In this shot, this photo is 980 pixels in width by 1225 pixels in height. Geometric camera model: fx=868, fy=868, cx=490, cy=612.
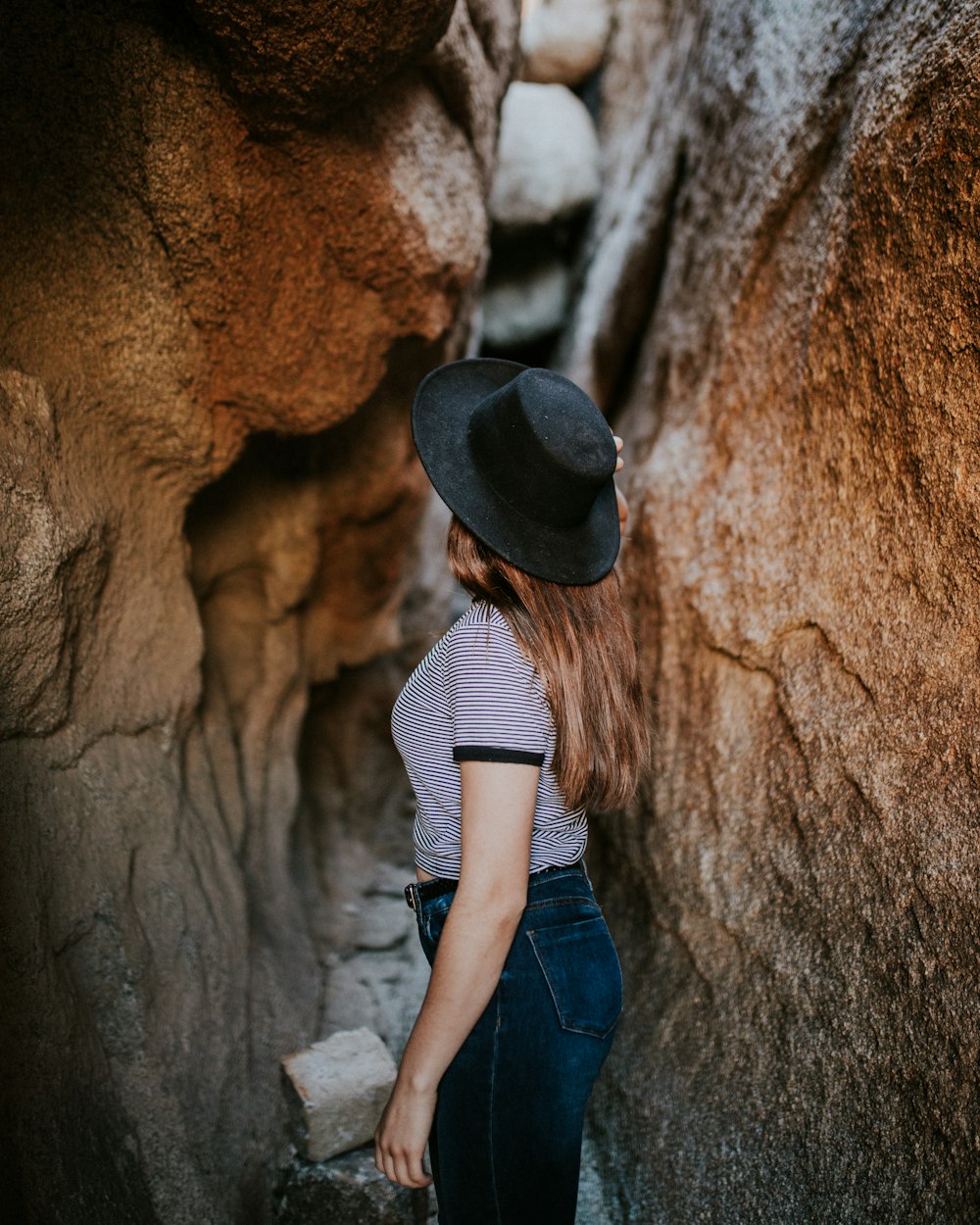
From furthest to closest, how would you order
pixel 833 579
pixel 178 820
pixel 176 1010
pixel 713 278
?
pixel 713 278 < pixel 178 820 < pixel 176 1010 < pixel 833 579

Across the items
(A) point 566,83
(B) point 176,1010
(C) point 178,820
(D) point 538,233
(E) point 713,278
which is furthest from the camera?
(A) point 566,83

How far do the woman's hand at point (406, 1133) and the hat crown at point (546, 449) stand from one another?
836 millimetres

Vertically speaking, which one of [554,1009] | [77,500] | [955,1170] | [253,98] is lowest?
[955,1170]

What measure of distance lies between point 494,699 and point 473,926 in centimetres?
30

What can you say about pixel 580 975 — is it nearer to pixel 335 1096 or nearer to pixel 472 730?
pixel 472 730

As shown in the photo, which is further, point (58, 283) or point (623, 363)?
point (623, 363)

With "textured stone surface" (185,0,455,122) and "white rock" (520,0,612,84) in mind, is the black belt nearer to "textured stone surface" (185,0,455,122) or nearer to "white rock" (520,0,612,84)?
"textured stone surface" (185,0,455,122)

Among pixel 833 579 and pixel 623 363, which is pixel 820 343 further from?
pixel 623 363

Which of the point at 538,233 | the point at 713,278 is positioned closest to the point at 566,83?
the point at 538,233

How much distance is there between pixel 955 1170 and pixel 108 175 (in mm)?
2332

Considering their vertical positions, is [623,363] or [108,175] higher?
[108,175]

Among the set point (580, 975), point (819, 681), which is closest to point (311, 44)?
point (819, 681)

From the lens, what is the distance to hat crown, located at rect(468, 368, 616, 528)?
128 cm

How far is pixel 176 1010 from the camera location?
1886mm
